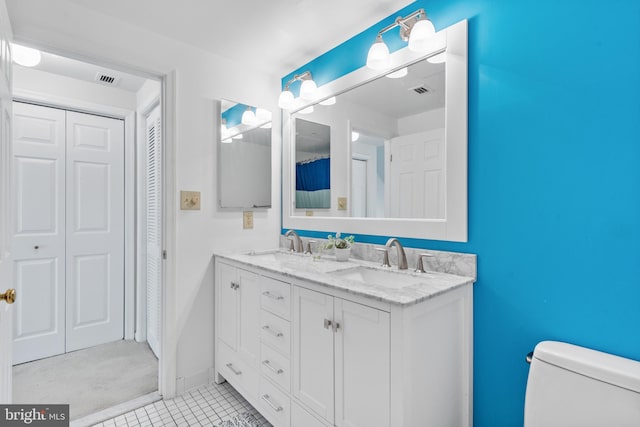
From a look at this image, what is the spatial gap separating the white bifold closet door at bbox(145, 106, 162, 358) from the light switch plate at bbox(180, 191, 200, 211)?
570 millimetres

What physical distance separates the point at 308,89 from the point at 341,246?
42.8 inches

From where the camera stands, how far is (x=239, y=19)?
181 centimetres

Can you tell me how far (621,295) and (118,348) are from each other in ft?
10.7

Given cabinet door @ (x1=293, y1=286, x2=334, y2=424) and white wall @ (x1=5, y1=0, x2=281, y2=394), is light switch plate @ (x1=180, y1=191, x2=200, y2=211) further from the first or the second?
cabinet door @ (x1=293, y1=286, x2=334, y2=424)

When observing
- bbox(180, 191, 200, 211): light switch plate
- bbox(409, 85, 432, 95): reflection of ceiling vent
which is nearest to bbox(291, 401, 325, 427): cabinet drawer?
bbox(180, 191, 200, 211): light switch plate

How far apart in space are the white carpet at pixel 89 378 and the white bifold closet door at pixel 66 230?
0.18 m

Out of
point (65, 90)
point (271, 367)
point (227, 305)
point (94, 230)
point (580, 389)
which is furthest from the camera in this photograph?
point (94, 230)

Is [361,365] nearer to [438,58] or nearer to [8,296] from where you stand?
[8,296]

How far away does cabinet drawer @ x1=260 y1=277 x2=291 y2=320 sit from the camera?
1.53m

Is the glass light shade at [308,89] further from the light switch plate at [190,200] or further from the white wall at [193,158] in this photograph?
the light switch plate at [190,200]

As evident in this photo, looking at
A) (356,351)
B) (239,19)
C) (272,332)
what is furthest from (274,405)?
(239,19)

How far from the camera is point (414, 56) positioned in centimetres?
161

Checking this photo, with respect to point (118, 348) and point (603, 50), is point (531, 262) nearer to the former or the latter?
point (603, 50)

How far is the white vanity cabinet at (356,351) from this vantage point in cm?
110
